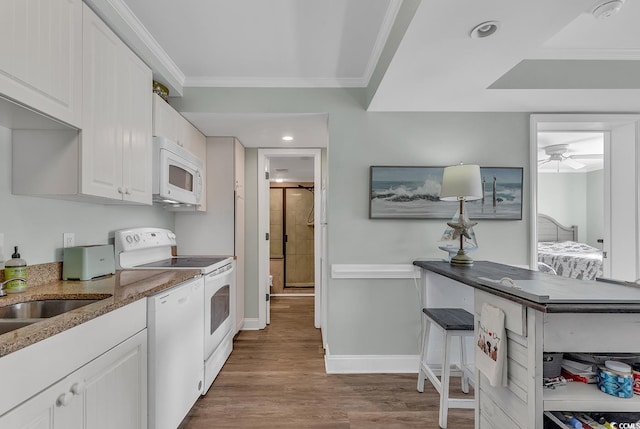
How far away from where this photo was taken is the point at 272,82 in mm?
2592

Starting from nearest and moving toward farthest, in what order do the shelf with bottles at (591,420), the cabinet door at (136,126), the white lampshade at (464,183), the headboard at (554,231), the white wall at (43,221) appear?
the shelf with bottles at (591,420) → the white wall at (43,221) → the cabinet door at (136,126) → the white lampshade at (464,183) → the headboard at (554,231)

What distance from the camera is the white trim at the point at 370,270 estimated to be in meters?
2.59

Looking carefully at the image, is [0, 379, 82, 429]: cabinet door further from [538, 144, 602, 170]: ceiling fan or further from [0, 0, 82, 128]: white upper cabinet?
[538, 144, 602, 170]: ceiling fan

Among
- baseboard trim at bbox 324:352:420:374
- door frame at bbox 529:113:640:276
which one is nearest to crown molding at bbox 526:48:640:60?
door frame at bbox 529:113:640:276

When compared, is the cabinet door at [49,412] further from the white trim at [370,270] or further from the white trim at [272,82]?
the white trim at [272,82]

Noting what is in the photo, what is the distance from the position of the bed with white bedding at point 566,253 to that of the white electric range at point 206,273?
14.0ft

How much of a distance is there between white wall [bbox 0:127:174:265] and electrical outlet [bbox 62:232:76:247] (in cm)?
2

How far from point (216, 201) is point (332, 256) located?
136 centimetres

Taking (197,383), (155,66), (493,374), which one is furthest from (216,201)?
(493,374)

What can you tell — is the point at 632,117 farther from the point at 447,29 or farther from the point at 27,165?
the point at 27,165

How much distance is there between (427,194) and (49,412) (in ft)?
8.12

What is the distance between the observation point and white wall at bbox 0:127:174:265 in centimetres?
144

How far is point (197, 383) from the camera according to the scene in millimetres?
2045

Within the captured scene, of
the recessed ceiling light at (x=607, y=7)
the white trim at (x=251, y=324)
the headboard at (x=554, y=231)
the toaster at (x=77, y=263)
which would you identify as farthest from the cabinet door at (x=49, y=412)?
the headboard at (x=554, y=231)
